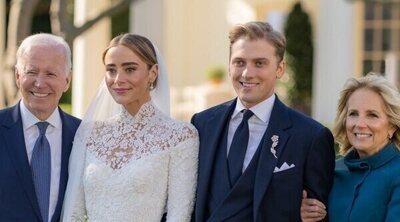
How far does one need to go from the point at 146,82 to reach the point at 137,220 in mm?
720

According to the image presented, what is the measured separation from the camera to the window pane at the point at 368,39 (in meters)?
14.6

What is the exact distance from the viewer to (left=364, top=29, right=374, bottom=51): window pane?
47.8 ft

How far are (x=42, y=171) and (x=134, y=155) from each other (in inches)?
19.4

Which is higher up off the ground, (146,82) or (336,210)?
(146,82)

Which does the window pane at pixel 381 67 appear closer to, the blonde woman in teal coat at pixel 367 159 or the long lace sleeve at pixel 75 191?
the blonde woman in teal coat at pixel 367 159

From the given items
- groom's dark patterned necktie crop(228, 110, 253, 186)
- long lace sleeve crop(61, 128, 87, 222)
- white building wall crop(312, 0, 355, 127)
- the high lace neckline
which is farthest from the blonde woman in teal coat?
white building wall crop(312, 0, 355, 127)

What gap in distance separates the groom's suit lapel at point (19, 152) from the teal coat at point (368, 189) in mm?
1532

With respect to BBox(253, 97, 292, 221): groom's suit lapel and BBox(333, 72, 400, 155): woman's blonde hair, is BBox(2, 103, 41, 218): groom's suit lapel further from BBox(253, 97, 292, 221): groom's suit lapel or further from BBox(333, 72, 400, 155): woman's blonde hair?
BBox(333, 72, 400, 155): woman's blonde hair

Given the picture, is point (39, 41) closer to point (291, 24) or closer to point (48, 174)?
point (48, 174)

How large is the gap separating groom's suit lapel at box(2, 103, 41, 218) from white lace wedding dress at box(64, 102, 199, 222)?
0.80 feet

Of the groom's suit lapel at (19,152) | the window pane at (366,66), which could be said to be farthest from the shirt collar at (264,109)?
the window pane at (366,66)

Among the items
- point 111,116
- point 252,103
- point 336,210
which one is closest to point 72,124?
point 111,116

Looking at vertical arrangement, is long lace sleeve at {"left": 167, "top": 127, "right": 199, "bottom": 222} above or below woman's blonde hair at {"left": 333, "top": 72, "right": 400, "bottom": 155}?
below

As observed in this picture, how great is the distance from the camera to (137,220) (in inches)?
165
